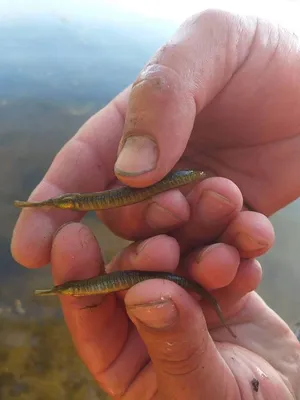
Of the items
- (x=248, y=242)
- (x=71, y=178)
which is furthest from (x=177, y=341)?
(x=71, y=178)

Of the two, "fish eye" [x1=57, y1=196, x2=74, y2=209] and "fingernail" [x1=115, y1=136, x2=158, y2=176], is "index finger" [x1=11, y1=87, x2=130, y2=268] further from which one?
"fingernail" [x1=115, y1=136, x2=158, y2=176]

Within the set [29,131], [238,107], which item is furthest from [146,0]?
[238,107]

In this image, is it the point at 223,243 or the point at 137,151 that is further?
the point at 223,243

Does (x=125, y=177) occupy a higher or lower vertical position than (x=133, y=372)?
higher

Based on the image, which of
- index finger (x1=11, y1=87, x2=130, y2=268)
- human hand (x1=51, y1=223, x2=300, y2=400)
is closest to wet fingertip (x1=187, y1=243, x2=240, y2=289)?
human hand (x1=51, y1=223, x2=300, y2=400)

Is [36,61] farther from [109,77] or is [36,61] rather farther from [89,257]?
[89,257]

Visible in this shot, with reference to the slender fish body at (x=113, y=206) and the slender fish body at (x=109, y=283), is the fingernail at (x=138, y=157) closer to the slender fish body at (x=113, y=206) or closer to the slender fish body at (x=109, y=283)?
the slender fish body at (x=113, y=206)

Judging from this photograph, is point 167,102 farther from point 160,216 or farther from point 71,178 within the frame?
point 71,178

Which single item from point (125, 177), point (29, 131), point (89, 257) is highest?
point (125, 177)
